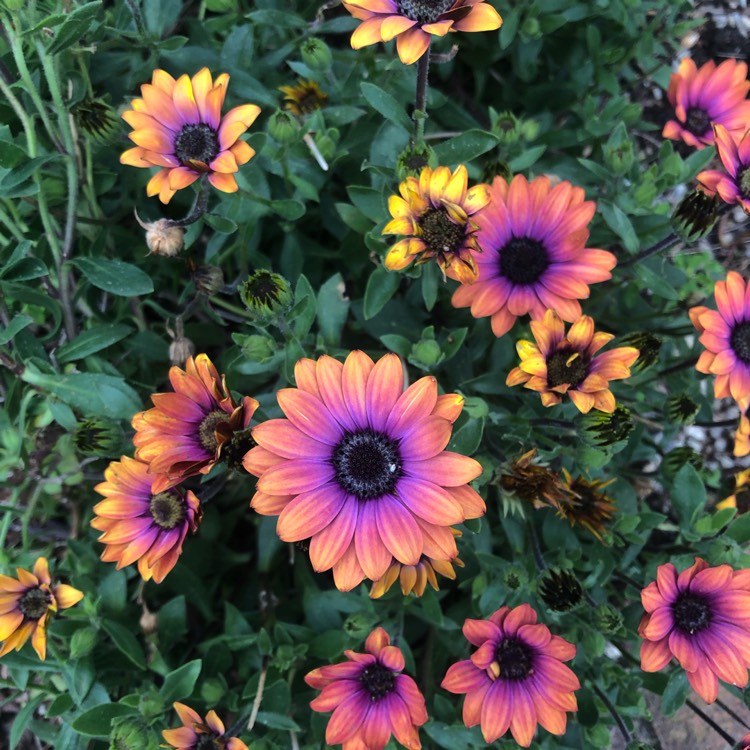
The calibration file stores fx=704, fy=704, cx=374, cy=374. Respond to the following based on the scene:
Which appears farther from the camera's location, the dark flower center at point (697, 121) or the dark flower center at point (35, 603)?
the dark flower center at point (697, 121)

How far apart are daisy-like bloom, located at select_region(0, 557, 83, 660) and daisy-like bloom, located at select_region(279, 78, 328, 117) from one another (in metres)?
1.47

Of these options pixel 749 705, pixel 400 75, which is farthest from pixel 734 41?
pixel 749 705

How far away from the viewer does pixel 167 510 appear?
1.71 m

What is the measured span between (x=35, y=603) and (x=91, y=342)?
717mm

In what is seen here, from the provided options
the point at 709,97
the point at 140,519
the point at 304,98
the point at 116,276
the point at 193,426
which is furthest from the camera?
the point at 709,97

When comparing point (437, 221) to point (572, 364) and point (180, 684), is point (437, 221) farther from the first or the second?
point (180, 684)

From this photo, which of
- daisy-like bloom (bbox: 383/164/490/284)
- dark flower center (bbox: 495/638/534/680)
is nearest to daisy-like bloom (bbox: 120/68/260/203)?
daisy-like bloom (bbox: 383/164/490/284)

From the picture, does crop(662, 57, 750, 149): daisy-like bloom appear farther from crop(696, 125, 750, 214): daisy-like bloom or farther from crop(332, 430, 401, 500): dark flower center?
crop(332, 430, 401, 500): dark flower center

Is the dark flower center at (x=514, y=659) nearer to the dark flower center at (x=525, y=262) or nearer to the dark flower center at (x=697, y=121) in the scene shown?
the dark flower center at (x=525, y=262)

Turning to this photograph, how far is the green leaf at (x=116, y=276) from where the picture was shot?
1.92 metres

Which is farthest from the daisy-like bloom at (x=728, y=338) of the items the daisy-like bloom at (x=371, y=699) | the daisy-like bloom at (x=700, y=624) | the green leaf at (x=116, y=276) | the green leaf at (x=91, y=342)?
the green leaf at (x=91, y=342)

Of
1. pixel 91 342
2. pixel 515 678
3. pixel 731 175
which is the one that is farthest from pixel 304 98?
pixel 515 678

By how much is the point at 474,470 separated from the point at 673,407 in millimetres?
920

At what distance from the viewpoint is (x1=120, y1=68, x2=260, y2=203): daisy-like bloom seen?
165 cm
